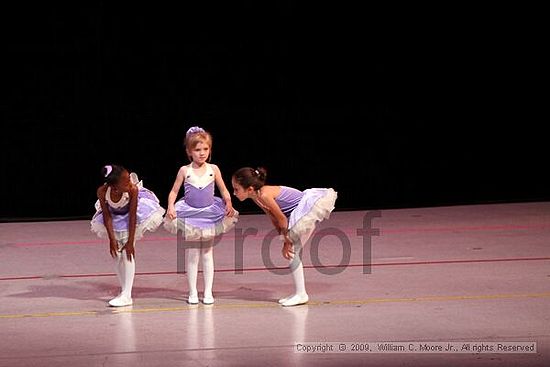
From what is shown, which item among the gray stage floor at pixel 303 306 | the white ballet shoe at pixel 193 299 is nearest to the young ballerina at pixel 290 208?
the gray stage floor at pixel 303 306

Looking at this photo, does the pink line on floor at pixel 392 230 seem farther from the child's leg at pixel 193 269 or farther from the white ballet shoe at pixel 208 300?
the white ballet shoe at pixel 208 300

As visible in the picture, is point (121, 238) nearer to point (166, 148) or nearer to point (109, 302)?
point (109, 302)

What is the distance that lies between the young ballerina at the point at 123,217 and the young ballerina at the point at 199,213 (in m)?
0.14

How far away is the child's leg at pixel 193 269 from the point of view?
15.8ft

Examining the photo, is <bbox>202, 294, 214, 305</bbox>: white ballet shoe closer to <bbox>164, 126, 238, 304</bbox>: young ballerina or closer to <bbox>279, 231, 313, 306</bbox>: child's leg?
<bbox>164, 126, 238, 304</bbox>: young ballerina

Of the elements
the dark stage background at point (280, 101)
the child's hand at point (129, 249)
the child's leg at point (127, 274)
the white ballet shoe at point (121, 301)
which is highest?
the dark stage background at point (280, 101)

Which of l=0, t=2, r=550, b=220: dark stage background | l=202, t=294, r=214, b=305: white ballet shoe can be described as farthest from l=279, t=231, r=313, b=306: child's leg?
l=0, t=2, r=550, b=220: dark stage background

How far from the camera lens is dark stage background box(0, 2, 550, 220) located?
7914 millimetres

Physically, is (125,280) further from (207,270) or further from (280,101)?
(280,101)

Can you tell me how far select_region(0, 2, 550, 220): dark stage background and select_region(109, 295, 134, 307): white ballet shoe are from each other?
3.47 m

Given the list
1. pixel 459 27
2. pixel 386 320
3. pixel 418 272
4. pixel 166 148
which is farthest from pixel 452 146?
pixel 386 320

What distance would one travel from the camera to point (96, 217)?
4871mm

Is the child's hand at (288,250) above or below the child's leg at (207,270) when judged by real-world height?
above

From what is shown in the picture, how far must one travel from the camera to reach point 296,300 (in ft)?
15.5
